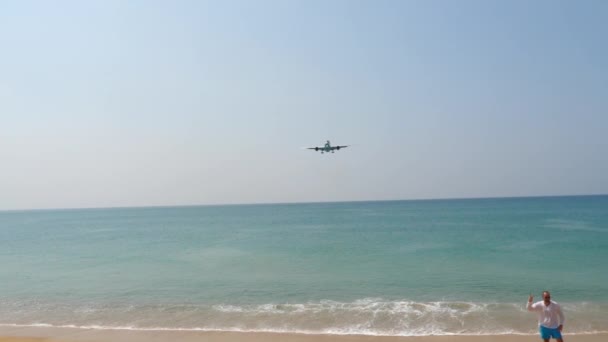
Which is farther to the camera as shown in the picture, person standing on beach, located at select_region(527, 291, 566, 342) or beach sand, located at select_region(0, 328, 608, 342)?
beach sand, located at select_region(0, 328, 608, 342)

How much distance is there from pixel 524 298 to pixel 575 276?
6.37 m

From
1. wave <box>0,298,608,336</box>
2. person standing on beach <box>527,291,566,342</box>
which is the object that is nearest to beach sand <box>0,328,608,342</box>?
wave <box>0,298,608,336</box>

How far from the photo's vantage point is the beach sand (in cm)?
1250

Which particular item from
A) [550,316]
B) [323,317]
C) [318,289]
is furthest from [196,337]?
[550,316]

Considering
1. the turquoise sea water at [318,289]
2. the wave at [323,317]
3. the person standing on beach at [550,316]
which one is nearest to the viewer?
the person standing on beach at [550,316]

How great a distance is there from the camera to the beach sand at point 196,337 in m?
12.5

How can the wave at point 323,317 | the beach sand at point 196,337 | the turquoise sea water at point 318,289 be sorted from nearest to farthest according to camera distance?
the beach sand at point 196,337, the wave at point 323,317, the turquoise sea water at point 318,289

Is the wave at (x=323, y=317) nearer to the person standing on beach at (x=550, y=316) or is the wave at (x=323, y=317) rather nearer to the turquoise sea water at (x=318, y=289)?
the turquoise sea water at (x=318, y=289)

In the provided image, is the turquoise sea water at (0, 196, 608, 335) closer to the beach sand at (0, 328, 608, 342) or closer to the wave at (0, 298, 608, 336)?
the wave at (0, 298, 608, 336)

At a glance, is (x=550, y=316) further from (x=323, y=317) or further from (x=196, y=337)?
(x=196, y=337)

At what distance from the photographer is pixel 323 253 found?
33.6 metres

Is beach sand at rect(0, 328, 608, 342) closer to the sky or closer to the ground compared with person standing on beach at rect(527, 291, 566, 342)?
closer to the ground

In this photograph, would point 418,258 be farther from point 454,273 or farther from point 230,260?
point 230,260

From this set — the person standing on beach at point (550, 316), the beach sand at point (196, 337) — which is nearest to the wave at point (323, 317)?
the beach sand at point (196, 337)
